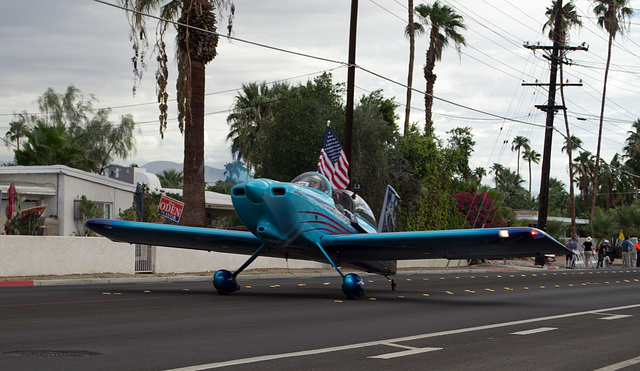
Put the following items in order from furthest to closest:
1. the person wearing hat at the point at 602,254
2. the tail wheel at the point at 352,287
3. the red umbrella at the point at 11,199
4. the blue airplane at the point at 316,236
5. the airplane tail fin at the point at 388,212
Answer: the person wearing hat at the point at 602,254 < the red umbrella at the point at 11,199 < the airplane tail fin at the point at 388,212 < the tail wheel at the point at 352,287 < the blue airplane at the point at 316,236

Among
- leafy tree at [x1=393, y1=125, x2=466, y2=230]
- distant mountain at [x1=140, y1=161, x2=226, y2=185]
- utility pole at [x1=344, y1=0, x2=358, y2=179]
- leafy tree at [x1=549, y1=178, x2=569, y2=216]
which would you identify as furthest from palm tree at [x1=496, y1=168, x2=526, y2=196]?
utility pole at [x1=344, y1=0, x2=358, y2=179]

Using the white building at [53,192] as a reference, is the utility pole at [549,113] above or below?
above

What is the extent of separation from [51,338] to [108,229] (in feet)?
26.5

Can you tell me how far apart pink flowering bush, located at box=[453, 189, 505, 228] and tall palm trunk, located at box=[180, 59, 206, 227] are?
21.2m

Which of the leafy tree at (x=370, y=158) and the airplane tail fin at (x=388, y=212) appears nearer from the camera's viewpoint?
the airplane tail fin at (x=388, y=212)

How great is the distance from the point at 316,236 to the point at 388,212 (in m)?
4.34

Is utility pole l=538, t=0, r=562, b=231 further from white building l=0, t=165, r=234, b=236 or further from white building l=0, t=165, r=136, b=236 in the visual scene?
white building l=0, t=165, r=136, b=236

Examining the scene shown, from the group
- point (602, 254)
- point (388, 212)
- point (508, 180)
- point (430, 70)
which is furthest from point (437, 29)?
point (508, 180)

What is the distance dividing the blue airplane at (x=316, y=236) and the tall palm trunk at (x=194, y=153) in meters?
8.27

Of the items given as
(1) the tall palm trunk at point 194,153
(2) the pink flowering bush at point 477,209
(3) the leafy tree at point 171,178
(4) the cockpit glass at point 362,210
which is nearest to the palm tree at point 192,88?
(1) the tall palm trunk at point 194,153

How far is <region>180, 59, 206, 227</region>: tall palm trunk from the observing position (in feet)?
82.2

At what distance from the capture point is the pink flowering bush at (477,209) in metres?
42.7

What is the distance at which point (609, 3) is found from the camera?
2419 inches

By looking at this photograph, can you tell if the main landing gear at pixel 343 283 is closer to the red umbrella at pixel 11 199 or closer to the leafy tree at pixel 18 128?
the red umbrella at pixel 11 199
